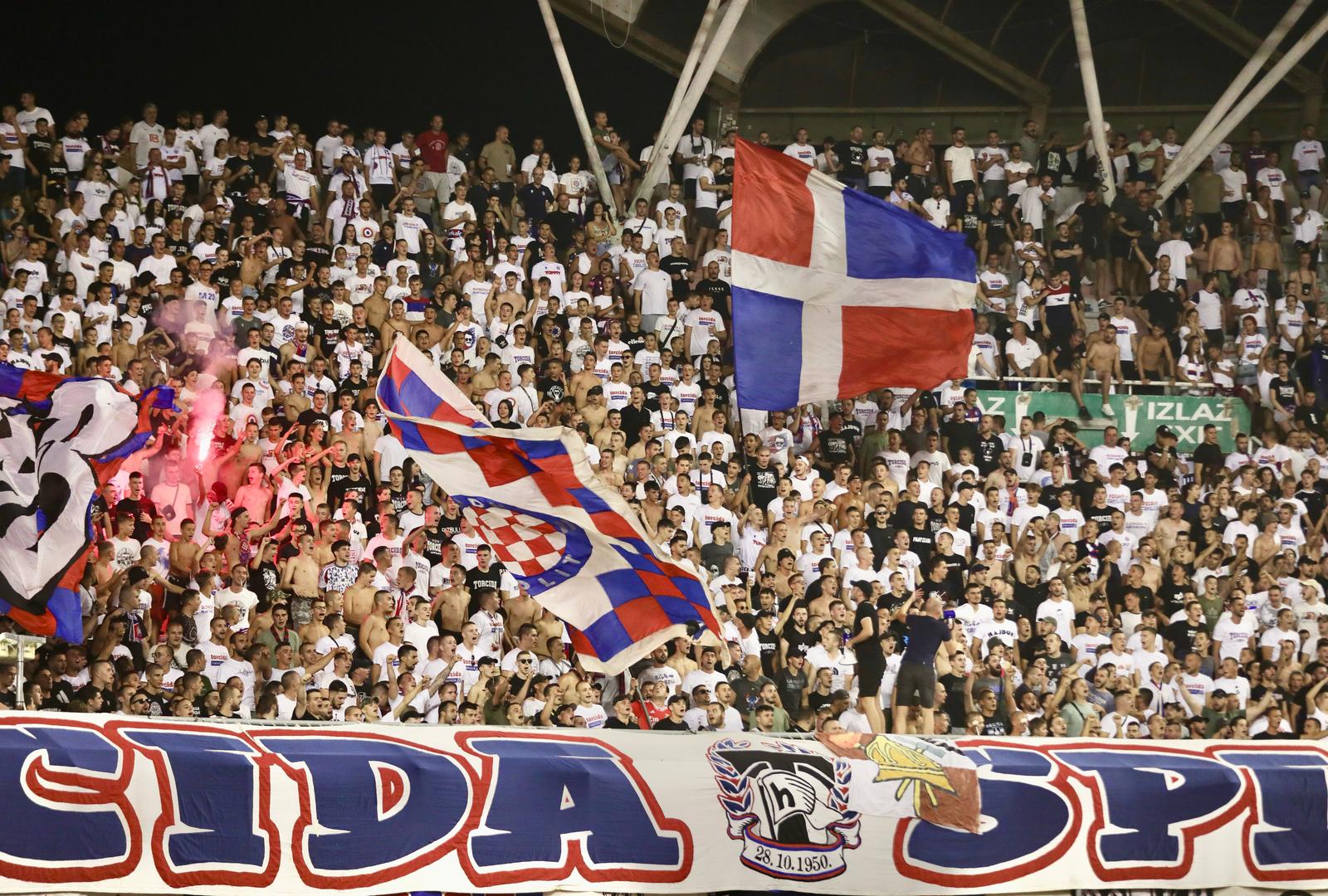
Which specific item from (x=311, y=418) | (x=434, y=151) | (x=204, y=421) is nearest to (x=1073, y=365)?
(x=434, y=151)

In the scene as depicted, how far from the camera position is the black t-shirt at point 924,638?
44.4ft

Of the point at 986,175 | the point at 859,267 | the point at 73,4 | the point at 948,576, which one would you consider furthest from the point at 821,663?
the point at 73,4

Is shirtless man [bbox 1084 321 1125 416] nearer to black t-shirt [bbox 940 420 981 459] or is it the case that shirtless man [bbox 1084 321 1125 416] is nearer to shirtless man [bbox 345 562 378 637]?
black t-shirt [bbox 940 420 981 459]

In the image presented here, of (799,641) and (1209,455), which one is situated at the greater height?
(1209,455)

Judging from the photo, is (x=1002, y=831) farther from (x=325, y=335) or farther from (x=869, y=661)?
(x=325, y=335)

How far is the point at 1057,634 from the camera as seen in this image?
47.4ft

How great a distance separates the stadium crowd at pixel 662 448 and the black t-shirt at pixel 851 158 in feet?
0.13

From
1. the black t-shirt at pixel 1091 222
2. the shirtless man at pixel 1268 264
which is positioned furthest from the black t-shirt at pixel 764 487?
the shirtless man at pixel 1268 264

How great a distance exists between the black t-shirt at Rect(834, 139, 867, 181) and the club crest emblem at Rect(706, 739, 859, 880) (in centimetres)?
1141

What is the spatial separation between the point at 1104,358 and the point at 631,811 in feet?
33.3

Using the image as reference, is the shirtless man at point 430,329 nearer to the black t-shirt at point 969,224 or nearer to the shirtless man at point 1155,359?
the black t-shirt at point 969,224

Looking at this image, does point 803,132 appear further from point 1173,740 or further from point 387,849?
point 387,849

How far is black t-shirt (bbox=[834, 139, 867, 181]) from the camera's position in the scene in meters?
21.0

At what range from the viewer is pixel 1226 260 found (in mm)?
20484
